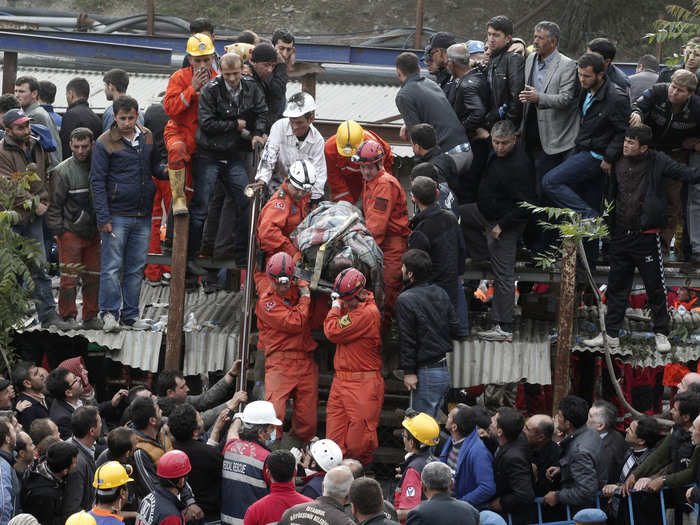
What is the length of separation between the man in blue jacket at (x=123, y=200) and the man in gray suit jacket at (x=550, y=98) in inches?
169

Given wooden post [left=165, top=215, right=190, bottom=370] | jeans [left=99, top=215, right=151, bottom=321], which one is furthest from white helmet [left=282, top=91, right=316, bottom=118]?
jeans [left=99, top=215, right=151, bottom=321]

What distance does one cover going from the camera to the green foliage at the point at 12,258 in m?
10.5

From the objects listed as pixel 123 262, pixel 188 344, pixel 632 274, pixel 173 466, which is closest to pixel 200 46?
pixel 123 262

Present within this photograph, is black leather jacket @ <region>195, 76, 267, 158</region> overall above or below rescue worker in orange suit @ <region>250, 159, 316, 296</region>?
above

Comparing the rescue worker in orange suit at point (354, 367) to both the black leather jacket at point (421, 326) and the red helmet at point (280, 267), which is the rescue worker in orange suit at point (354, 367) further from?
the red helmet at point (280, 267)

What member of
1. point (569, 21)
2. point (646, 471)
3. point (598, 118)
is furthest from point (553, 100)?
point (569, 21)

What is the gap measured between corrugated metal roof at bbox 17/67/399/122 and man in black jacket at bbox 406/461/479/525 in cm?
748

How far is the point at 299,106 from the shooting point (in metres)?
10.9

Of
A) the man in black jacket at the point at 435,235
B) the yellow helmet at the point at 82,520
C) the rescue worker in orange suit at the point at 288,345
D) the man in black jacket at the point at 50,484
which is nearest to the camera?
the yellow helmet at the point at 82,520

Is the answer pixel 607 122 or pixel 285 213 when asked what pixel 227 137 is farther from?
pixel 607 122

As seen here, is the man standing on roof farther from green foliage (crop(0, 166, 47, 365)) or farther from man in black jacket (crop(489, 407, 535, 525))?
man in black jacket (crop(489, 407, 535, 525))

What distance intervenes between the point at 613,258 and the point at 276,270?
3.90 meters

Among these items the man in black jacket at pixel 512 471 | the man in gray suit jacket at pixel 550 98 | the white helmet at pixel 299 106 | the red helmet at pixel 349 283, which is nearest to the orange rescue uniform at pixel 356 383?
the red helmet at pixel 349 283

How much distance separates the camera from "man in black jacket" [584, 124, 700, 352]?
10875 millimetres
